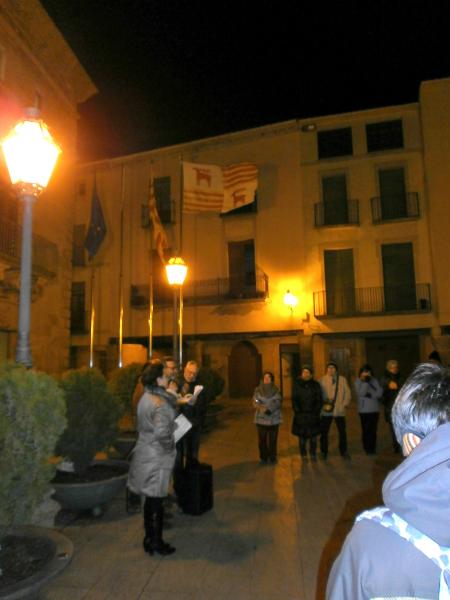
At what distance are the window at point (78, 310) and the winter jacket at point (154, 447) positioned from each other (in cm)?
1907

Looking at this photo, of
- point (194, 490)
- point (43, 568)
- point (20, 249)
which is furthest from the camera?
point (20, 249)

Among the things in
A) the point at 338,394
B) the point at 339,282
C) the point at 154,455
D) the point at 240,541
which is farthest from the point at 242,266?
the point at 154,455

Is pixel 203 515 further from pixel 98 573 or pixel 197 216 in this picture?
pixel 197 216

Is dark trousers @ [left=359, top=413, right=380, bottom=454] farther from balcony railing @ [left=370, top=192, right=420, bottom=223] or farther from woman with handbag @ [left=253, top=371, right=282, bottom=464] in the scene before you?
balcony railing @ [left=370, top=192, right=420, bottom=223]

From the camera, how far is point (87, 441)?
5.74 m

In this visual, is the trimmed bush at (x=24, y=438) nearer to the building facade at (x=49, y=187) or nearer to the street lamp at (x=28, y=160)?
the street lamp at (x=28, y=160)

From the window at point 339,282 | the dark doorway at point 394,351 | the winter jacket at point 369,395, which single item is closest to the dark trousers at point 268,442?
the winter jacket at point 369,395

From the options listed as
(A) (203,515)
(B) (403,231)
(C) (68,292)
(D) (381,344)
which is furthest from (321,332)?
(A) (203,515)

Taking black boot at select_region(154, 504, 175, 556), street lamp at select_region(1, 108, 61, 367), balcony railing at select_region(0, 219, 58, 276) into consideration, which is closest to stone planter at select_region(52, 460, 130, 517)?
black boot at select_region(154, 504, 175, 556)

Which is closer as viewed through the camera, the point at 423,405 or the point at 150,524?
the point at 423,405

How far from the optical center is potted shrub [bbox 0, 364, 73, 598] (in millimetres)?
3447

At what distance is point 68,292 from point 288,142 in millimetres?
12320

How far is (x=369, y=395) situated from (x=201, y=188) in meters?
9.13

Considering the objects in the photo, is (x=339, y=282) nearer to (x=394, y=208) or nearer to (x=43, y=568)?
(x=394, y=208)
